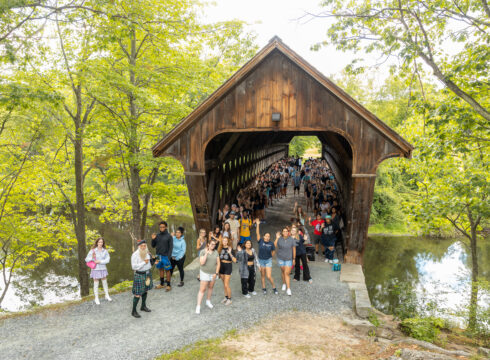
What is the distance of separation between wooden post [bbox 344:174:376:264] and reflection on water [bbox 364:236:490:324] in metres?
6.88

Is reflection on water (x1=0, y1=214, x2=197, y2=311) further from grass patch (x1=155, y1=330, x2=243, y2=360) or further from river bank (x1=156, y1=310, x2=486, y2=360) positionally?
river bank (x1=156, y1=310, x2=486, y2=360)

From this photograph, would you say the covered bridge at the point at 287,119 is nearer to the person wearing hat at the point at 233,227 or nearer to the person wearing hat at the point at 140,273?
the person wearing hat at the point at 233,227

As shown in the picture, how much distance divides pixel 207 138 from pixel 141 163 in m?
3.44

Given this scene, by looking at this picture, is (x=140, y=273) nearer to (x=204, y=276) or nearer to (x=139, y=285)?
(x=139, y=285)

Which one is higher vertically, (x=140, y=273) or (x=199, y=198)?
(x=199, y=198)

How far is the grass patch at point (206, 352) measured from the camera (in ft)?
16.4

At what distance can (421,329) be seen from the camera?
235 inches

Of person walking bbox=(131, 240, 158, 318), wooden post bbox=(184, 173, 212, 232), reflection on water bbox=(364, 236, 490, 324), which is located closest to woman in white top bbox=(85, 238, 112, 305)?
person walking bbox=(131, 240, 158, 318)

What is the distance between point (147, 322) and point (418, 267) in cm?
1892

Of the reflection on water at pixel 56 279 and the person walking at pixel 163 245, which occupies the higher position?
the person walking at pixel 163 245

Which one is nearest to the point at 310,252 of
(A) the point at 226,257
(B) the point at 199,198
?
(A) the point at 226,257

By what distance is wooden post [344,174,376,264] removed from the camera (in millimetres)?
8289

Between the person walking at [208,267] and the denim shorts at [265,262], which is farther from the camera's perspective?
the denim shorts at [265,262]

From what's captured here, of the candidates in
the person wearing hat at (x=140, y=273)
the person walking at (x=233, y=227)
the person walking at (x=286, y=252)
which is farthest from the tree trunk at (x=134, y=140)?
the person walking at (x=286, y=252)
